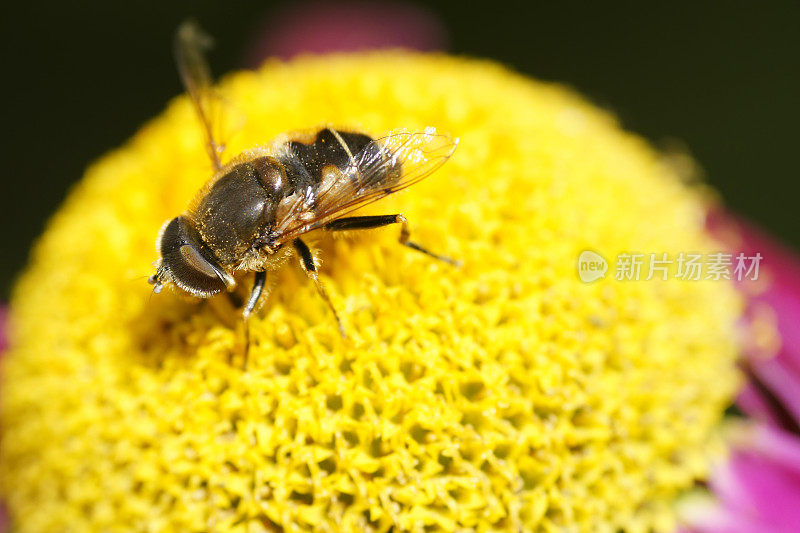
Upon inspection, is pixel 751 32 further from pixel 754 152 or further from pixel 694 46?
pixel 754 152

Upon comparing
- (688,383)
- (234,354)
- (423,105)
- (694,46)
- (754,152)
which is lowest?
(234,354)

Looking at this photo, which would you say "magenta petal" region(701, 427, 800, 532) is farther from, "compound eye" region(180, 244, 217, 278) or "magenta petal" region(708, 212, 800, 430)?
"compound eye" region(180, 244, 217, 278)

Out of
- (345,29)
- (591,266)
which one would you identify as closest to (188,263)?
(591,266)

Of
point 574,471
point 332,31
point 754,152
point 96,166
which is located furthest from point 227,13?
point 574,471

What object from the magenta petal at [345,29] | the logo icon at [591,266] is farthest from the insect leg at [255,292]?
the magenta petal at [345,29]

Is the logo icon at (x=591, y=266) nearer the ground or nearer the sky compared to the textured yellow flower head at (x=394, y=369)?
nearer the sky

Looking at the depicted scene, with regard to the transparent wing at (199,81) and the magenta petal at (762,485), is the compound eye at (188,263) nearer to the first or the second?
the transparent wing at (199,81)
